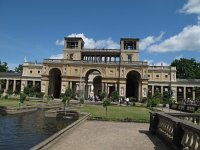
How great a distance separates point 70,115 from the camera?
24.1 meters

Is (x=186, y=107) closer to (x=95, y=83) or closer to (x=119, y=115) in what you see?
(x=119, y=115)

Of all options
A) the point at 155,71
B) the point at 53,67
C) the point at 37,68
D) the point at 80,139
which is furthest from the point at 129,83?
the point at 80,139

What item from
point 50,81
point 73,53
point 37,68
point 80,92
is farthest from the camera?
point 37,68

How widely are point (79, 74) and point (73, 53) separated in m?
9.90

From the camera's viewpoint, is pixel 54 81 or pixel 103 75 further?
pixel 54 81

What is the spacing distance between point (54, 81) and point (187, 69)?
54.2 meters

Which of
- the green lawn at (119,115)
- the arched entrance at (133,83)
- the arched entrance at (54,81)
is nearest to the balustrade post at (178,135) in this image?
the green lawn at (119,115)

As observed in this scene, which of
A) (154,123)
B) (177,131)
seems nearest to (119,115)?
(154,123)

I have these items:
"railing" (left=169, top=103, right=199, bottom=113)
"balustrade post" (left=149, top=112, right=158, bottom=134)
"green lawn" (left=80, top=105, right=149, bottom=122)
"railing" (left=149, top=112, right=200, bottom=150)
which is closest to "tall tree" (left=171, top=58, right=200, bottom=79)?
"railing" (left=169, top=103, right=199, bottom=113)

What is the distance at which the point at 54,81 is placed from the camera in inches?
3125

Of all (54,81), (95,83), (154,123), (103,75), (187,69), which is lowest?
(154,123)

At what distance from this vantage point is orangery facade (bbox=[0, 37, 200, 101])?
73312 mm

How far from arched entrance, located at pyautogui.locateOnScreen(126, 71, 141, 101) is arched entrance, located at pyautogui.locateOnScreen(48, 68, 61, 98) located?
19.9 metres

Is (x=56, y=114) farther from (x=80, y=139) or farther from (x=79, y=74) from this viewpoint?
(x=79, y=74)
